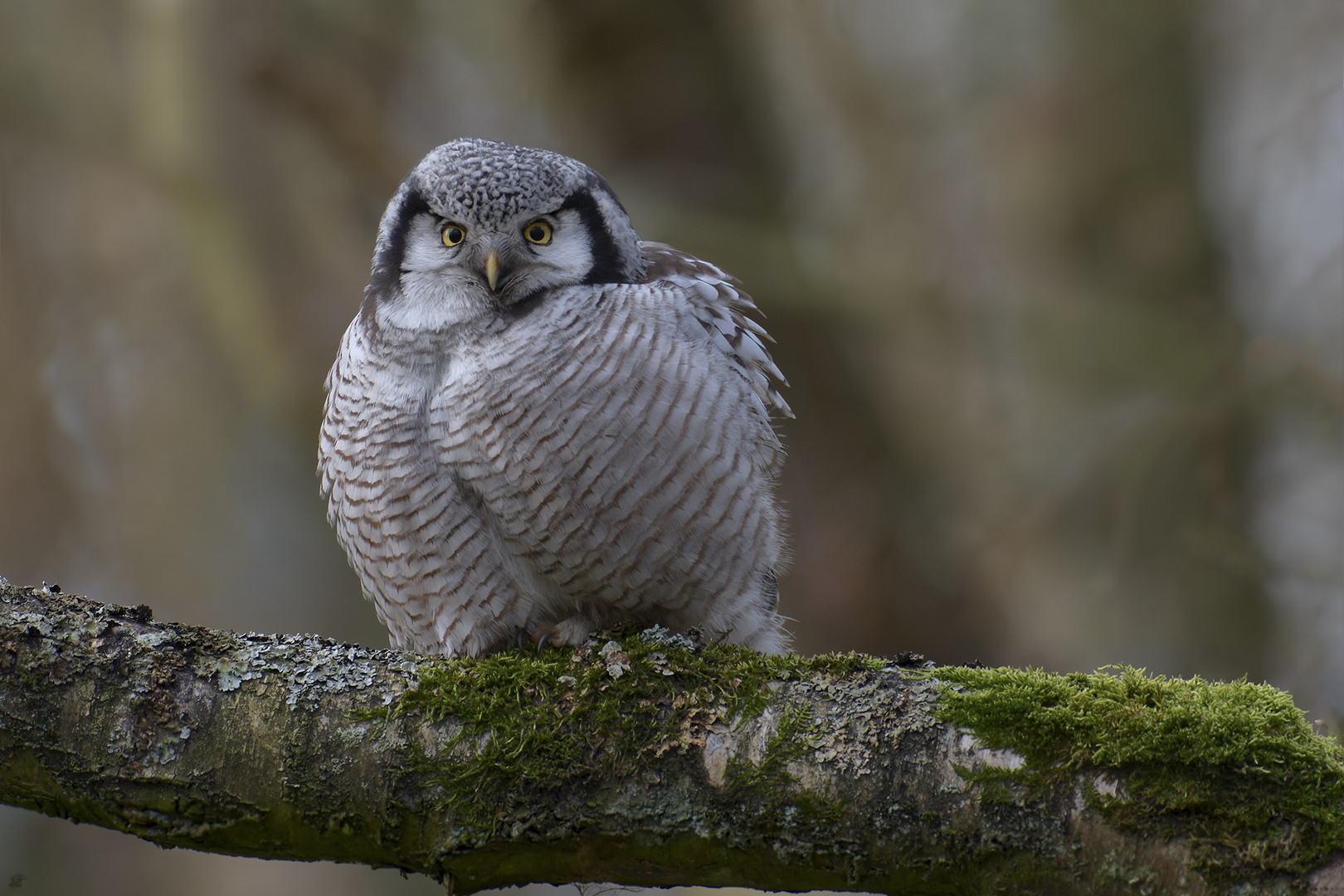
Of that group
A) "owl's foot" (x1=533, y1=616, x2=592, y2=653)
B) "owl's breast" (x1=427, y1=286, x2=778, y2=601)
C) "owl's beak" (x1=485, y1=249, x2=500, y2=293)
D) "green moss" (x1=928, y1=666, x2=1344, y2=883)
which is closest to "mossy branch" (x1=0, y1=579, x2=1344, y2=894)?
"green moss" (x1=928, y1=666, x2=1344, y2=883)

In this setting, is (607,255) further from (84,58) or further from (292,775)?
(84,58)

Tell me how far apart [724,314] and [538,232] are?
699 mm

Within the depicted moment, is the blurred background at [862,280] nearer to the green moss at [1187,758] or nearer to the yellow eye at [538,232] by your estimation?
the yellow eye at [538,232]

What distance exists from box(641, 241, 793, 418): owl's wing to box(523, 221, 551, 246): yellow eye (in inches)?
15.9

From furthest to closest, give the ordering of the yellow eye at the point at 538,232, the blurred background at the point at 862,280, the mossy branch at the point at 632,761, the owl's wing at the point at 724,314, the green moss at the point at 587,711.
Answer: the blurred background at the point at 862,280 → the owl's wing at the point at 724,314 → the yellow eye at the point at 538,232 → the green moss at the point at 587,711 → the mossy branch at the point at 632,761

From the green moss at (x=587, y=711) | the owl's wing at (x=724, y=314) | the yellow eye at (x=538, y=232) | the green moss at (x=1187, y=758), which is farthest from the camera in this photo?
the owl's wing at (x=724, y=314)

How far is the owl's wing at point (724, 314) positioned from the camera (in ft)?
11.2

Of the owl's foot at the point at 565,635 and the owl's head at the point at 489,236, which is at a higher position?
the owl's head at the point at 489,236

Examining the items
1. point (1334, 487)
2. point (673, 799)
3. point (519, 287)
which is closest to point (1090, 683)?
point (673, 799)

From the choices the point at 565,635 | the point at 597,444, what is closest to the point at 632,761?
the point at 565,635

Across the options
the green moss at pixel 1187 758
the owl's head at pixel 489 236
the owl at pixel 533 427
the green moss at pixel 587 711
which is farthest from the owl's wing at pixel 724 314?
the green moss at pixel 1187 758

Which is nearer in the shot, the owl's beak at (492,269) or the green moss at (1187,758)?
the green moss at (1187,758)

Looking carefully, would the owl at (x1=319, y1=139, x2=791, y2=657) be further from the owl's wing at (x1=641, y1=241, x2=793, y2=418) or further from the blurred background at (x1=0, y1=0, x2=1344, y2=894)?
the blurred background at (x1=0, y1=0, x2=1344, y2=894)

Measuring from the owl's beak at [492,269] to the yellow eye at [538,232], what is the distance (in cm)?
18
